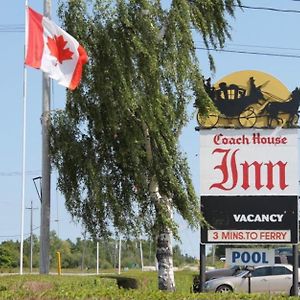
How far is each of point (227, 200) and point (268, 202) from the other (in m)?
0.89

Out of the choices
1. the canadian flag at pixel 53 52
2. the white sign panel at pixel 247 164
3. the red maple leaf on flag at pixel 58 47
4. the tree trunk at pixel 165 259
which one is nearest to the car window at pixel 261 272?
the tree trunk at pixel 165 259

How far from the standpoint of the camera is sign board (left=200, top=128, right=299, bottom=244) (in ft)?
56.0

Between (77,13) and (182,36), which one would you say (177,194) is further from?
(77,13)

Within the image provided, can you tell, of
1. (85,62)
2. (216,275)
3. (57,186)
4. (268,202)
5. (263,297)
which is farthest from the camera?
(216,275)

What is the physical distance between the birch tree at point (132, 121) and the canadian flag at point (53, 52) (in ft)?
1.99

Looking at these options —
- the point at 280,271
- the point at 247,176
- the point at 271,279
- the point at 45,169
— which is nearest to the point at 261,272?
the point at 271,279

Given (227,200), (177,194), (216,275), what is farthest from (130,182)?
(216,275)

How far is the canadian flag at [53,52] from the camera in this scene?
59.1ft

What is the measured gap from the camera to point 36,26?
18.5m

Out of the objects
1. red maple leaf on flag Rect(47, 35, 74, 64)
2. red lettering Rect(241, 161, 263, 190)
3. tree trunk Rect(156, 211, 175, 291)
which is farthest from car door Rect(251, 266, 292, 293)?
red maple leaf on flag Rect(47, 35, 74, 64)

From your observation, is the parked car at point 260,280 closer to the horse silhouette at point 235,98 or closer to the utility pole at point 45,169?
the utility pole at point 45,169

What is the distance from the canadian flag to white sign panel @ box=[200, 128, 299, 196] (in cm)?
338

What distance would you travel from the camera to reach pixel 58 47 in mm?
18297

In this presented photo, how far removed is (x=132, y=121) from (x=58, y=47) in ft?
Answer: 8.03
